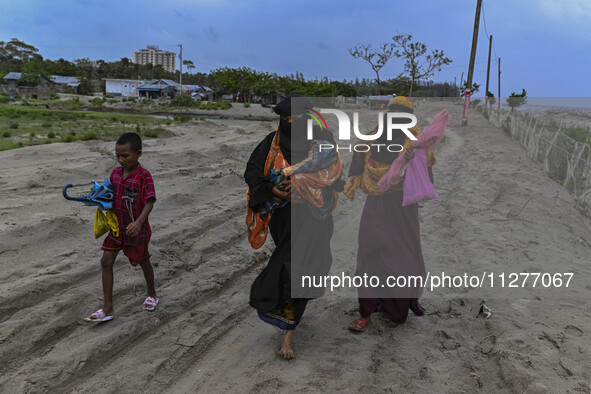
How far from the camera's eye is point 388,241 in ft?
12.3

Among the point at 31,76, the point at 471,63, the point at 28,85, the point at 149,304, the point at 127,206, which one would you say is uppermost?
the point at 31,76

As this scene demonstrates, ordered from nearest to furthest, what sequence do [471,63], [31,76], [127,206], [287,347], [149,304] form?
1. [287,347]
2. [127,206]
3. [149,304]
4. [471,63]
5. [31,76]

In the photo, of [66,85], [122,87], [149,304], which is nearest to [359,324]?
[149,304]

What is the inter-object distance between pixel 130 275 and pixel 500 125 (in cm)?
1915

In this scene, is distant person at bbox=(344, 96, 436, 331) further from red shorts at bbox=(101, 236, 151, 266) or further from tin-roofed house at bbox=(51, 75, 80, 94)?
tin-roofed house at bbox=(51, 75, 80, 94)

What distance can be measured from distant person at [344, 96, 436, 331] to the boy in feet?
5.83

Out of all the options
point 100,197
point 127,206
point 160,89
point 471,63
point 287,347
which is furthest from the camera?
point 160,89

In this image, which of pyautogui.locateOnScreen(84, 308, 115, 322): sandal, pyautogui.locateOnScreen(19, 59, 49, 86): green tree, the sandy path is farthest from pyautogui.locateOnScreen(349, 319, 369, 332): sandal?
pyautogui.locateOnScreen(19, 59, 49, 86): green tree

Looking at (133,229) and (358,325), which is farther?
(358,325)

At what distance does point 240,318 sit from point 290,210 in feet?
4.01

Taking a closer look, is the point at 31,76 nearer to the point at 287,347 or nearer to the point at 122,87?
the point at 122,87

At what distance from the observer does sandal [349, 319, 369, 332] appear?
12.4 feet

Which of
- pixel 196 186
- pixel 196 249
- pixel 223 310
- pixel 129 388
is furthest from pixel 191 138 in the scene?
pixel 129 388

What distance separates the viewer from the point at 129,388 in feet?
9.92
